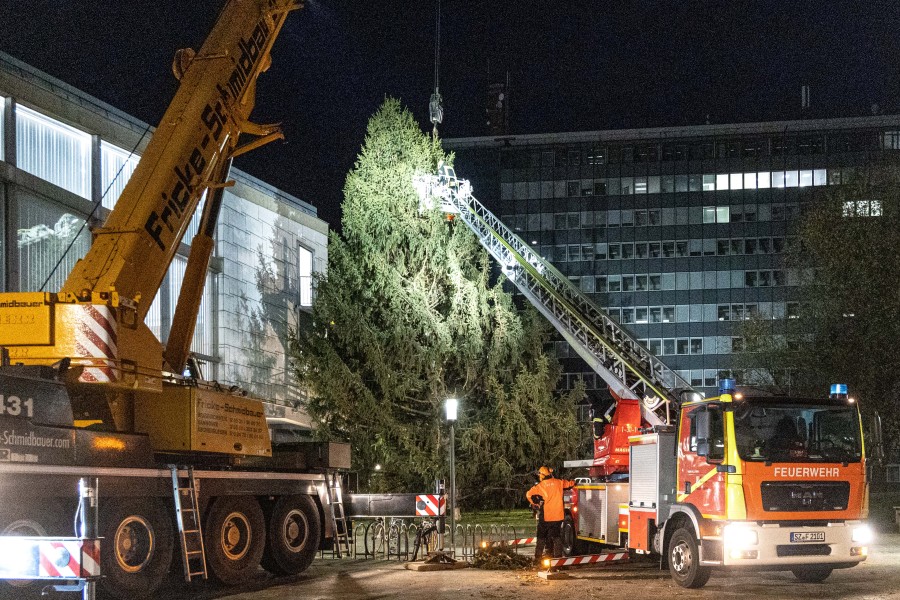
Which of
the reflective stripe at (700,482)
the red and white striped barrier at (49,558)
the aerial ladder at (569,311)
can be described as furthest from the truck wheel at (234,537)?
the aerial ladder at (569,311)

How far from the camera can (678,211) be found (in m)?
75.8

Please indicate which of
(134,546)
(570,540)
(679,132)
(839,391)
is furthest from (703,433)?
(679,132)

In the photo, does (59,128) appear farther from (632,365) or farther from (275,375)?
(632,365)

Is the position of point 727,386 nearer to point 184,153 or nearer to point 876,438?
point 876,438

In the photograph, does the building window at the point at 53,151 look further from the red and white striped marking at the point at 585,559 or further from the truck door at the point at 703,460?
the truck door at the point at 703,460

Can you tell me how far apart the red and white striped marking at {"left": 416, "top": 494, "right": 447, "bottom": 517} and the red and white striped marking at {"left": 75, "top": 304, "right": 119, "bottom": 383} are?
Answer: 25.3 feet

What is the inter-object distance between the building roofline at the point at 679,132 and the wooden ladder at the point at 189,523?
6659cm

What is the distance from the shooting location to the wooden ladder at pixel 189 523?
1321 cm

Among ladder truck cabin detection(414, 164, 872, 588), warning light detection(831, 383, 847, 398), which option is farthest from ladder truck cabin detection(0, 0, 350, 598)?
warning light detection(831, 383, 847, 398)

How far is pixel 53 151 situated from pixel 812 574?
63.7 feet

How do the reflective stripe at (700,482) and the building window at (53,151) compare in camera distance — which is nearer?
the reflective stripe at (700,482)

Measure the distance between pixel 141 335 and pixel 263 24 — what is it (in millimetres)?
5612

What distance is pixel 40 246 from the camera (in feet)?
80.6

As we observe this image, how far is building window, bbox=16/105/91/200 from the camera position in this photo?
2391 centimetres
